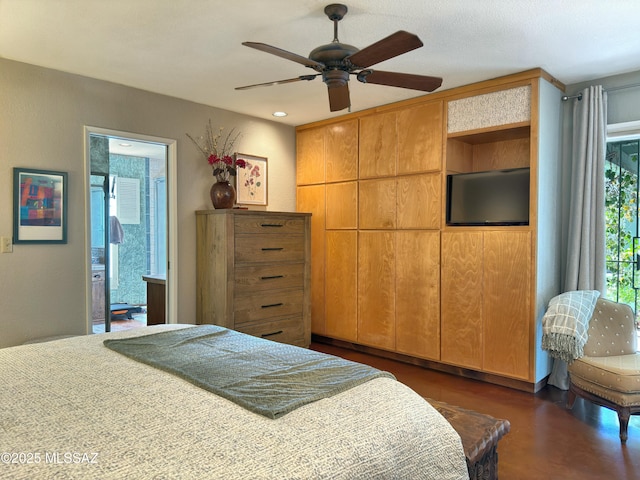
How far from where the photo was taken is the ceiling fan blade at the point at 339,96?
92.0 inches

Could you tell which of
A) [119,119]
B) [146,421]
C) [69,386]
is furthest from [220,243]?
[146,421]

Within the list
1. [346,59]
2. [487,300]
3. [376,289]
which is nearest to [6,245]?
[346,59]

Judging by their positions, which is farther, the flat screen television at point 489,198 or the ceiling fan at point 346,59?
the flat screen television at point 489,198

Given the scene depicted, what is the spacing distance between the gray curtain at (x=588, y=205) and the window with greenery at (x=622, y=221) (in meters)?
0.29

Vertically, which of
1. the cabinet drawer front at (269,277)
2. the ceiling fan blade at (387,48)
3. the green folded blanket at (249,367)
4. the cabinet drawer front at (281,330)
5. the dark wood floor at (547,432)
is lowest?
the dark wood floor at (547,432)

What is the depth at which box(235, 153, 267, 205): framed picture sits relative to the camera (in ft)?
14.6

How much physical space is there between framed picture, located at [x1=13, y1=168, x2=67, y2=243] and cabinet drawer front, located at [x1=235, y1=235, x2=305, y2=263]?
4.51ft

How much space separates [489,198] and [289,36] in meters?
2.03

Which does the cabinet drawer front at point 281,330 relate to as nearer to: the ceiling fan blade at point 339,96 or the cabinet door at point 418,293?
the cabinet door at point 418,293

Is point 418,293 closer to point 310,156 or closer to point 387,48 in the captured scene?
point 310,156

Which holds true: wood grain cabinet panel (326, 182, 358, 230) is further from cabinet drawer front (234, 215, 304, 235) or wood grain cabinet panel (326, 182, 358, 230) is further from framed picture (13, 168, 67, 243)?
framed picture (13, 168, 67, 243)

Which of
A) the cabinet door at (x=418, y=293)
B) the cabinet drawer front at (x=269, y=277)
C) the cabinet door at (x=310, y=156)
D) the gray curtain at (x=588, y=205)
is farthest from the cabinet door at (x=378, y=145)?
the gray curtain at (x=588, y=205)

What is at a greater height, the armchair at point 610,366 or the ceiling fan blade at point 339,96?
the ceiling fan blade at point 339,96

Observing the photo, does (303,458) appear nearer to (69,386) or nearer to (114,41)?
(69,386)
